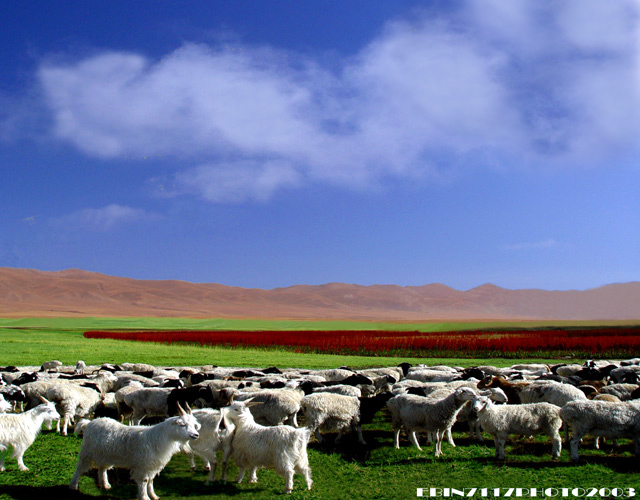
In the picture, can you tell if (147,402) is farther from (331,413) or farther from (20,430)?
(331,413)

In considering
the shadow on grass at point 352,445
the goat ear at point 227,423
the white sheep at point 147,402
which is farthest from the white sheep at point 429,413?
→ the white sheep at point 147,402

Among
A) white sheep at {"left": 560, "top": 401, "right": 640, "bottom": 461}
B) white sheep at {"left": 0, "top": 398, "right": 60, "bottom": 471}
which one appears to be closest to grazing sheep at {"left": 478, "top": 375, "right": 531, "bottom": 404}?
white sheep at {"left": 560, "top": 401, "right": 640, "bottom": 461}

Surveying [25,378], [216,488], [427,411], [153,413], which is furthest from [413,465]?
[25,378]

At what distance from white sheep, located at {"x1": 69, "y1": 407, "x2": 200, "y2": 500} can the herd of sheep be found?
0.6 inches

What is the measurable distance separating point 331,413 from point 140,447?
14.6 ft

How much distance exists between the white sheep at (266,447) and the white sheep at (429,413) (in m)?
3.07

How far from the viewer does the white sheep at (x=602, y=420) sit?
9.35 metres

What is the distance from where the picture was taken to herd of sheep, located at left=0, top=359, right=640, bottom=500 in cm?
785

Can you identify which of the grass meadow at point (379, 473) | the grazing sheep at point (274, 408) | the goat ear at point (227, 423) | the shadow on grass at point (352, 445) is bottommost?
the shadow on grass at point (352, 445)

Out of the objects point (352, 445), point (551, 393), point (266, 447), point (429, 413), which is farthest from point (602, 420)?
point (266, 447)

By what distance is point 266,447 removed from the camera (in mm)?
8133

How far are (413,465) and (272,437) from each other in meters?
3.06

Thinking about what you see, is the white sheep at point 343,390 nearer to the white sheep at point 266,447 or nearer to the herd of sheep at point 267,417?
the herd of sheep at point 267,417

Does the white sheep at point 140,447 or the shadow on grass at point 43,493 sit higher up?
the white sheep at point 140,447
